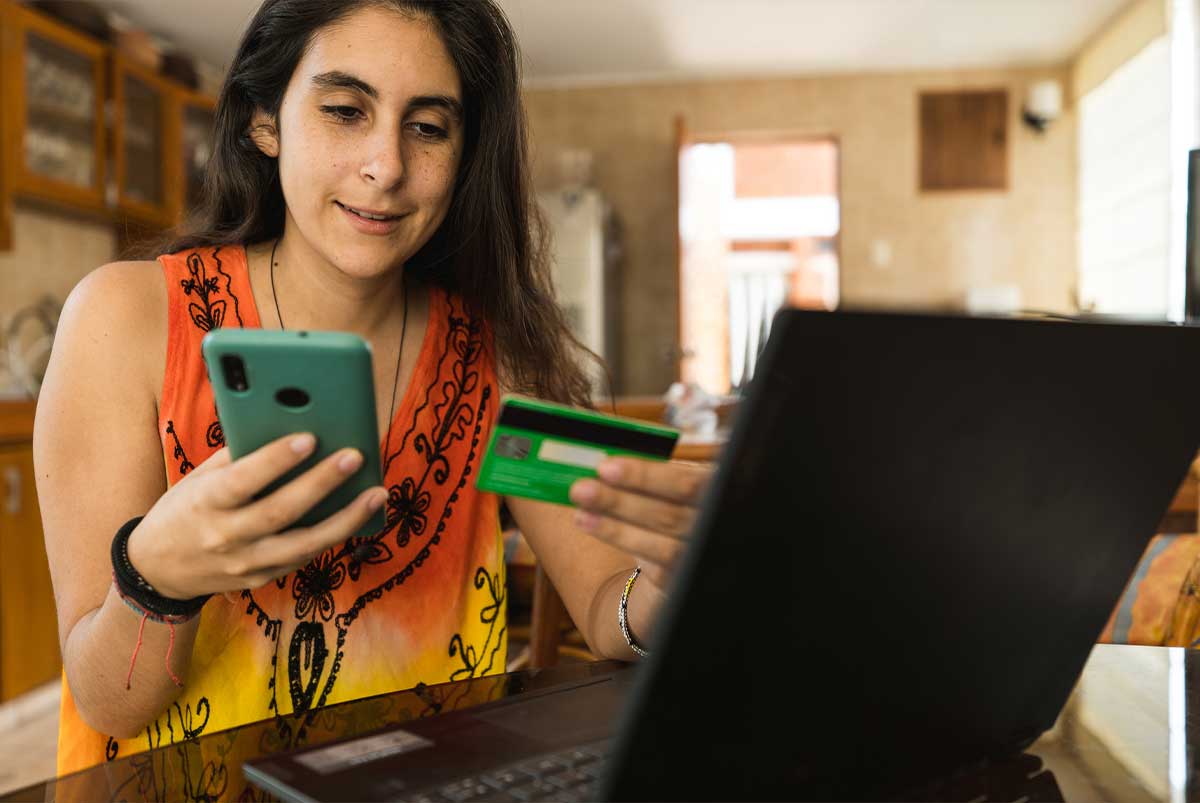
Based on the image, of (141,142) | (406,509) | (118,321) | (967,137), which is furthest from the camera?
(967,137)

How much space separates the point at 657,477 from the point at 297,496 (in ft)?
0.67

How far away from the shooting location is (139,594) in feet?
2.23

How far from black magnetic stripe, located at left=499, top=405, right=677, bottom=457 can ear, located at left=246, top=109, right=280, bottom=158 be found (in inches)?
28.4

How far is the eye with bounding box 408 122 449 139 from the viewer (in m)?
0.99

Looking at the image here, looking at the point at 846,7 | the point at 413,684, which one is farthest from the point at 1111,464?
the point at 846,7

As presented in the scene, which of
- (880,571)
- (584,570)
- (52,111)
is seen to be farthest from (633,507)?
(52,111)

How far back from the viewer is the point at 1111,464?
498mm

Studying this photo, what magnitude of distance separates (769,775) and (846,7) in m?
5.28

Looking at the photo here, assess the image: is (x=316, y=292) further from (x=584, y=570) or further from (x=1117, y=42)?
(x=1117, y=42)

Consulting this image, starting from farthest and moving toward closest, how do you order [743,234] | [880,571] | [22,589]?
[743,234] < [22,589] < [880,571]

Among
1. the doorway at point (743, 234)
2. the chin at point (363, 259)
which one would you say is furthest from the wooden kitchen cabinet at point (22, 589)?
the doorway at point (743, 234)

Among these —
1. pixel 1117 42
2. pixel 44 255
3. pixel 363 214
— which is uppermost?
pixel 1117 42

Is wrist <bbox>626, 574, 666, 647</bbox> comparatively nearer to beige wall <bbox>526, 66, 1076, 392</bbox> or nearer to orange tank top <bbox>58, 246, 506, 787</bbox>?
orange tank top <bbox>58, 246, 506, 787</bbox>

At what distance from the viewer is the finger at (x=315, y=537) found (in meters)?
0.59
